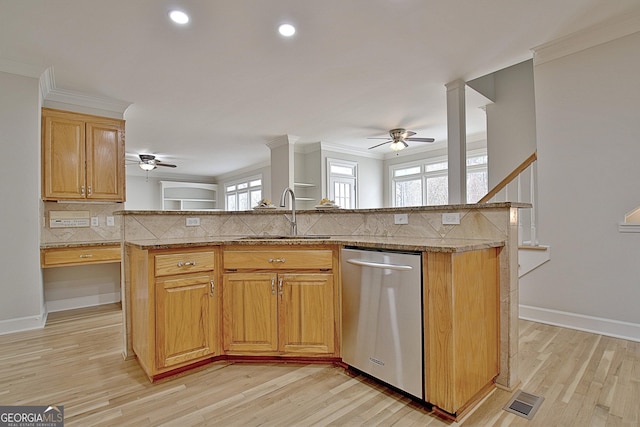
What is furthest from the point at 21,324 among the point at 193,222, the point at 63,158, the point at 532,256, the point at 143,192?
the point at 143,192

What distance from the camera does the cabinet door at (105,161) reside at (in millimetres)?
3789

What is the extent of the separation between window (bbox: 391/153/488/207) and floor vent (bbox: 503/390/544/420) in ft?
15.7

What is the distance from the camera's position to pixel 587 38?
2.88 metres

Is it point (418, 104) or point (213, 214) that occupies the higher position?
point (418, 104)

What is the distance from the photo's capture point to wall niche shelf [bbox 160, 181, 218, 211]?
33.1 feet

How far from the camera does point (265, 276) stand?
2281mm

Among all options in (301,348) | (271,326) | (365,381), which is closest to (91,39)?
(271,326)

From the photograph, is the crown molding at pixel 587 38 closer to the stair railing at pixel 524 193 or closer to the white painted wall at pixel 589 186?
the white painted wall at pixel 589 186

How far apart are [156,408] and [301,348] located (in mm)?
937

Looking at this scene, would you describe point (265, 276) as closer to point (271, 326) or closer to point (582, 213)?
point (271, 326)

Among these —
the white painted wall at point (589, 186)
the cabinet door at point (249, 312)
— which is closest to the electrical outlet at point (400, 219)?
the cabinet door at point (249, 312)

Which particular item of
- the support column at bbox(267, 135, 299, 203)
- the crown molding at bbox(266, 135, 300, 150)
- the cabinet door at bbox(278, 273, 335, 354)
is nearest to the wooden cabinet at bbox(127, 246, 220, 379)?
the cabinet door at bbox(278, 273, 335, 354)

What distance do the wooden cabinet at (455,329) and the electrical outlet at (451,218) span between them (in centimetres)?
37

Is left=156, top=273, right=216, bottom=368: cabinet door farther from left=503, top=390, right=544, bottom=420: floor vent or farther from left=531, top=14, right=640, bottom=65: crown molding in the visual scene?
left=531, top=14, right=640, bottom=65: crown molding
